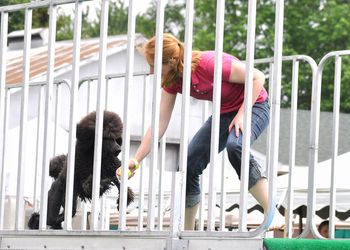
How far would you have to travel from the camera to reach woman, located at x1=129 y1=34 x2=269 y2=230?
6039mm

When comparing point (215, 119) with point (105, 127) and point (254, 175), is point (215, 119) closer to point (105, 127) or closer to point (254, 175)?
point (254, 175)

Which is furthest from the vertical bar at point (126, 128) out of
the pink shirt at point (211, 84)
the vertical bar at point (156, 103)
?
the pink shirt at point (211, 84)

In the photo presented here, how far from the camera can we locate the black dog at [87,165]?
696 centimetres

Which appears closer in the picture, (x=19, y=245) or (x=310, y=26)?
(x=19, y=245)

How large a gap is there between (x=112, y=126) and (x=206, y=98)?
0.90 m

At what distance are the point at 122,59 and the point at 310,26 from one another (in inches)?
837

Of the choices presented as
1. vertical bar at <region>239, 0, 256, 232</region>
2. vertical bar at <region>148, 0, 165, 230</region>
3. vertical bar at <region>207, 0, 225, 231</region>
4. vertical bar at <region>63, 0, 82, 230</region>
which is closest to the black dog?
vertical bar at <region>63, 0, 82, 230</region>

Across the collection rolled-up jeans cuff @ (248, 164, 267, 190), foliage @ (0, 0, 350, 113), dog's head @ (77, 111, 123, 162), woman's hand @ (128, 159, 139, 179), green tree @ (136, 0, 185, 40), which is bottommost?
rolled-up jeans cuff @ (248, 164, 267, 190)

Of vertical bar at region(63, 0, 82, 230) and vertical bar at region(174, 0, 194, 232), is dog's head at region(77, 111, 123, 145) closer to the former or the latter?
vertical bar at region(63, 0, 82, 230)

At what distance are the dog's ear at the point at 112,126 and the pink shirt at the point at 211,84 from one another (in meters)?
0.70

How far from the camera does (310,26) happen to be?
5231 cm

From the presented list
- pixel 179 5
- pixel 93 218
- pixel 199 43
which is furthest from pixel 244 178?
pixel 179 5

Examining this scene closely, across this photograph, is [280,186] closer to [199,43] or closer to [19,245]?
[19,245]

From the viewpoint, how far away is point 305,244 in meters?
5.29
